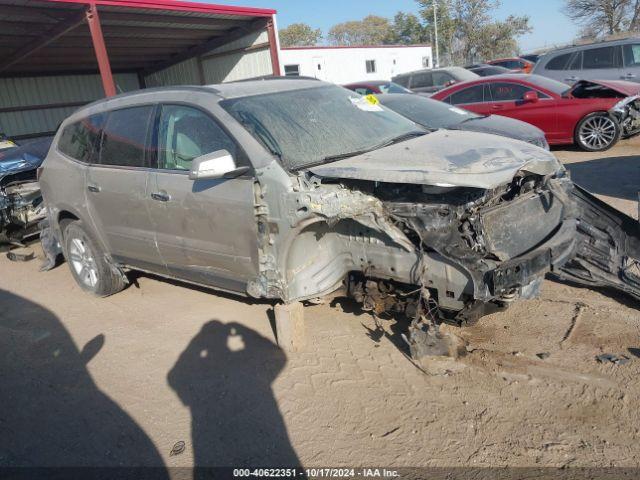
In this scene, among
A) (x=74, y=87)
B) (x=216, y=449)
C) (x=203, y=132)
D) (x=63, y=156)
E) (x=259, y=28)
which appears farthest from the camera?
(x=74, y=87)

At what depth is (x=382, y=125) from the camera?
169 inches

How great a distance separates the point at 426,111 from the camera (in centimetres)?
788

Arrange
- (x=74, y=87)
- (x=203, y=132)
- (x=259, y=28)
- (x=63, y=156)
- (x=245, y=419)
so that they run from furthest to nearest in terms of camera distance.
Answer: (x=74, y=87) < (x=259, y=28) < (x=63, y=156) < (x=203, y=132) < (x=245, y=419)

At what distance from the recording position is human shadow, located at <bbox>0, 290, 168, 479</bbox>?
9.66 ft

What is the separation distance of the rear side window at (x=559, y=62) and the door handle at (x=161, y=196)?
1158 cm

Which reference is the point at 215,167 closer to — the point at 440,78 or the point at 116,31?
the point at 116,31

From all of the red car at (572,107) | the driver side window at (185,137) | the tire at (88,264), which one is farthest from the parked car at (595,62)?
the tire at (88,264)

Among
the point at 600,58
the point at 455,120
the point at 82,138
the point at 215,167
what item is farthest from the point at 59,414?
the point at 600,58

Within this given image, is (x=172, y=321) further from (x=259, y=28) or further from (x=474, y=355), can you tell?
(x=259, y=28)

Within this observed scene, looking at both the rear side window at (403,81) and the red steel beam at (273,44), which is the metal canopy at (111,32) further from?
the rear side window at (403,81)

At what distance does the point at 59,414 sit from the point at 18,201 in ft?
15.4

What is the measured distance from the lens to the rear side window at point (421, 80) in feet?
50.9

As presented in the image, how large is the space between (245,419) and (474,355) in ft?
5.22

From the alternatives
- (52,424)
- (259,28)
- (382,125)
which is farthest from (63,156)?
(259,28)
